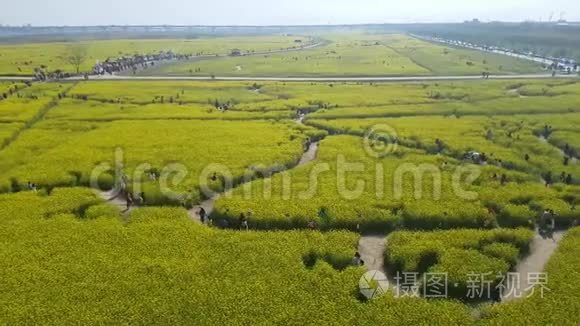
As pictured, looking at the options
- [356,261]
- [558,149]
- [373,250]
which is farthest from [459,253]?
[558,149]

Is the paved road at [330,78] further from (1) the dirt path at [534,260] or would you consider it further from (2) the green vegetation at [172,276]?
(1) the dirt path at [534,260]

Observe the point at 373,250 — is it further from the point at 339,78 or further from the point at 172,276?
the point at 339,78

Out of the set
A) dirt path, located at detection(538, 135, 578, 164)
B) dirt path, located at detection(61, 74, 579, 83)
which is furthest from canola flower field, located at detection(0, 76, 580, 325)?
dirt path, located at detection(61, 74, 579, 83)

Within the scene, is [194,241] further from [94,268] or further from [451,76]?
[451,76]

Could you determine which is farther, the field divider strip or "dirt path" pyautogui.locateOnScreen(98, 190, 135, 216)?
the field divider strip

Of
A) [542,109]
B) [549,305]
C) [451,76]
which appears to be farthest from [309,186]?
[451,76]

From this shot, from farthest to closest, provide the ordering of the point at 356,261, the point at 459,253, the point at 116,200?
the point at 116,200
the point at 459,253
the point at 356,261

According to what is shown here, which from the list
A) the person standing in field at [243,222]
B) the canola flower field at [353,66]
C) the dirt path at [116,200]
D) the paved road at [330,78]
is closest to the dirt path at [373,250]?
the person standing in field at [243,222]

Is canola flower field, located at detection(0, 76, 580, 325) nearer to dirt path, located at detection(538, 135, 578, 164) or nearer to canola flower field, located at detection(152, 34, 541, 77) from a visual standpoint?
dirt path, located at detection(538, 135, 578, 164)
